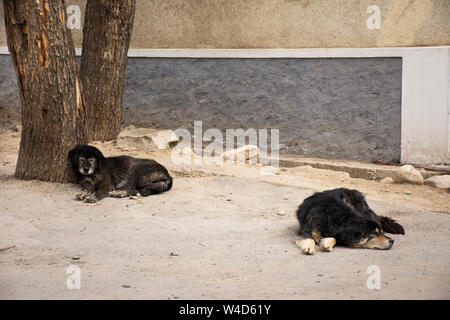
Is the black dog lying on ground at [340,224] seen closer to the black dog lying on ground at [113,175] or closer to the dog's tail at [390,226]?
the dog's tail at [390,226]

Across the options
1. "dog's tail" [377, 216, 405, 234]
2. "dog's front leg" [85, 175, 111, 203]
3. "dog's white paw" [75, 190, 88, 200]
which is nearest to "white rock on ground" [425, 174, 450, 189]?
"dog's tail" [377, 216, 405, 234]

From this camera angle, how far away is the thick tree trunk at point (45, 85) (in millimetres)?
6863

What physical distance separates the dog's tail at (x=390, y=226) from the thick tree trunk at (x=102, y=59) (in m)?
4.72

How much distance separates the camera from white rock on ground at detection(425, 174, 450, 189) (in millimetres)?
8406

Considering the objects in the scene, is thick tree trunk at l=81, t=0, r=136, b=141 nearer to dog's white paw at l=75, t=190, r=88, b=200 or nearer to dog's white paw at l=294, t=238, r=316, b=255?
dog's white paw at l=75, t=190, r=88, b=200

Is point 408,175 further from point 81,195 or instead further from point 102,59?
point 102,59

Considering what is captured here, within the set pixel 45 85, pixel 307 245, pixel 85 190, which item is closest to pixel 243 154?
pixel 85 190

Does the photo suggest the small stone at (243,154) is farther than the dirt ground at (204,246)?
Yes

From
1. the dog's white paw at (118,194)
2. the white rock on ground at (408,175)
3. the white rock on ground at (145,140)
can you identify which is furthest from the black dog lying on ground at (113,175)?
the white rock on ground at (408,175)

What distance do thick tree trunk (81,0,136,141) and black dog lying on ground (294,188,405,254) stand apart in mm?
4191

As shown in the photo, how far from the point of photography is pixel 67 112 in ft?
23.3

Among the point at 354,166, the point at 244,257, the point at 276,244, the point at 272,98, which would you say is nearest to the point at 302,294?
the point at 244,257

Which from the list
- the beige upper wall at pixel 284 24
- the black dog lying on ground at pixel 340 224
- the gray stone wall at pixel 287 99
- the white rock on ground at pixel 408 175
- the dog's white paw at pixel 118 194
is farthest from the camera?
the gray stone wall at pixel 287 99

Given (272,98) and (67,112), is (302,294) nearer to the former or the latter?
(67,112)
